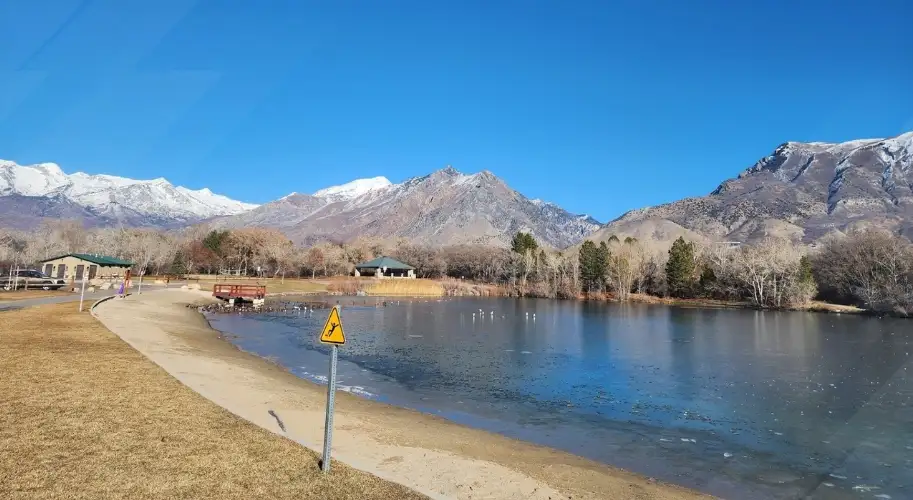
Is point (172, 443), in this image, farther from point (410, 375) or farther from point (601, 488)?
point (410, 375)

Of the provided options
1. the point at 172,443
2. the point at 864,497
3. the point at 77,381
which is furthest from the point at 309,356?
the point at 864,497

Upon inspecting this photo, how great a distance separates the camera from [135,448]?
9695 mm

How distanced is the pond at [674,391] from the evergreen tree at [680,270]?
55.5 meters

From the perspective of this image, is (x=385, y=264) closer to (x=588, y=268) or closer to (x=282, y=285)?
(x=282, y=285)

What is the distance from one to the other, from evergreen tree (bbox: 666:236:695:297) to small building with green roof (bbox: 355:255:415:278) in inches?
2547

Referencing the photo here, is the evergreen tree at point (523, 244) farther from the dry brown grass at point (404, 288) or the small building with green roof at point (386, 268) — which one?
the small building with green roof at point (386, 268)

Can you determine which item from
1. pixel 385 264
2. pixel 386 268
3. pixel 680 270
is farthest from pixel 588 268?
pixel 386 268

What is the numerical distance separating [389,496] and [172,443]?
177 inches

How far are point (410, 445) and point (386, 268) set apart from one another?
427ft

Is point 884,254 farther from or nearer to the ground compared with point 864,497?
farther from the ground

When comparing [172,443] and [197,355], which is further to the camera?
[197,355]

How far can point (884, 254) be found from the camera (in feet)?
253

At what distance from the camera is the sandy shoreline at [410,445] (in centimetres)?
1079

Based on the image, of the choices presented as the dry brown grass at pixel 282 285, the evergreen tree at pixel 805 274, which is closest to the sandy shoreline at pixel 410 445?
the dry brown grass at pixel 282 285
